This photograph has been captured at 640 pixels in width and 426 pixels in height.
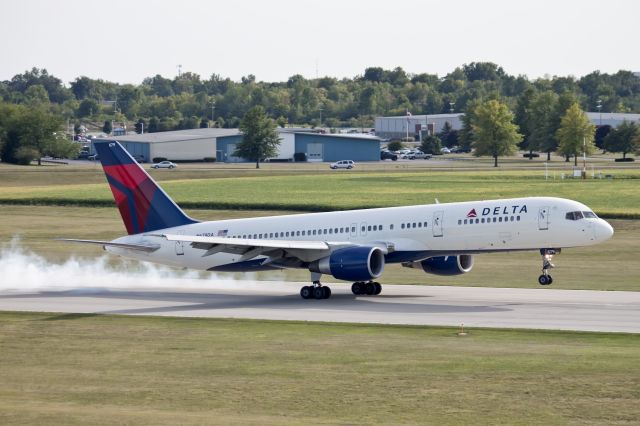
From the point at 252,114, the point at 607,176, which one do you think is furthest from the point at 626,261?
the point at 252,114

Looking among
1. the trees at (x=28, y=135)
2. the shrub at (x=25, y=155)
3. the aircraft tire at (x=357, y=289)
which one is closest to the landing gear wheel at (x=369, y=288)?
the aircraft tire at (x=357, y=289)

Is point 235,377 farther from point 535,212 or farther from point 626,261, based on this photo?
point 626,261

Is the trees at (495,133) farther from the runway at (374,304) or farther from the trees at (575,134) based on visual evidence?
the runway at (374,304)

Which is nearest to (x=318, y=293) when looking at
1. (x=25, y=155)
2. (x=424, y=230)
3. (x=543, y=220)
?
(x=424, y=230)

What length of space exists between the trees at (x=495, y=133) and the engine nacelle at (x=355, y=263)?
442 feet

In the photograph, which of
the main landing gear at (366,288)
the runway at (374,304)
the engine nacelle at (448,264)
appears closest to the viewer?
the runway at (374,304)

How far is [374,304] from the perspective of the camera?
50812 millimetres

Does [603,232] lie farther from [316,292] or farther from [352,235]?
[316,292]

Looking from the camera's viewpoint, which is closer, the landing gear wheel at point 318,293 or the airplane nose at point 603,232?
the airplane nose at point 603,232

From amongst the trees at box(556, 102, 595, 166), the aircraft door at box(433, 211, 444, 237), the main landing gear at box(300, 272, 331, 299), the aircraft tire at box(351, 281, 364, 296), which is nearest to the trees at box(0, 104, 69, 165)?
the trees at box(556, 102, 595, 166)

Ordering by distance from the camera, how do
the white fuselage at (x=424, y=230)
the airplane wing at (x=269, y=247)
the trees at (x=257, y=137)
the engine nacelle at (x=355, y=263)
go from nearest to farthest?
the white fuselage at (x=424, y=230)
the engine nacelle at (x=355, y=263)
the airplane wing at (x=269, y=247)
the trees at (x=257, y=137)

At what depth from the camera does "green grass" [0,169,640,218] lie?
10494 cm

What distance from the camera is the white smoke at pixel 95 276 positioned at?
60.1 m

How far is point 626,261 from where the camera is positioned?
222ft
